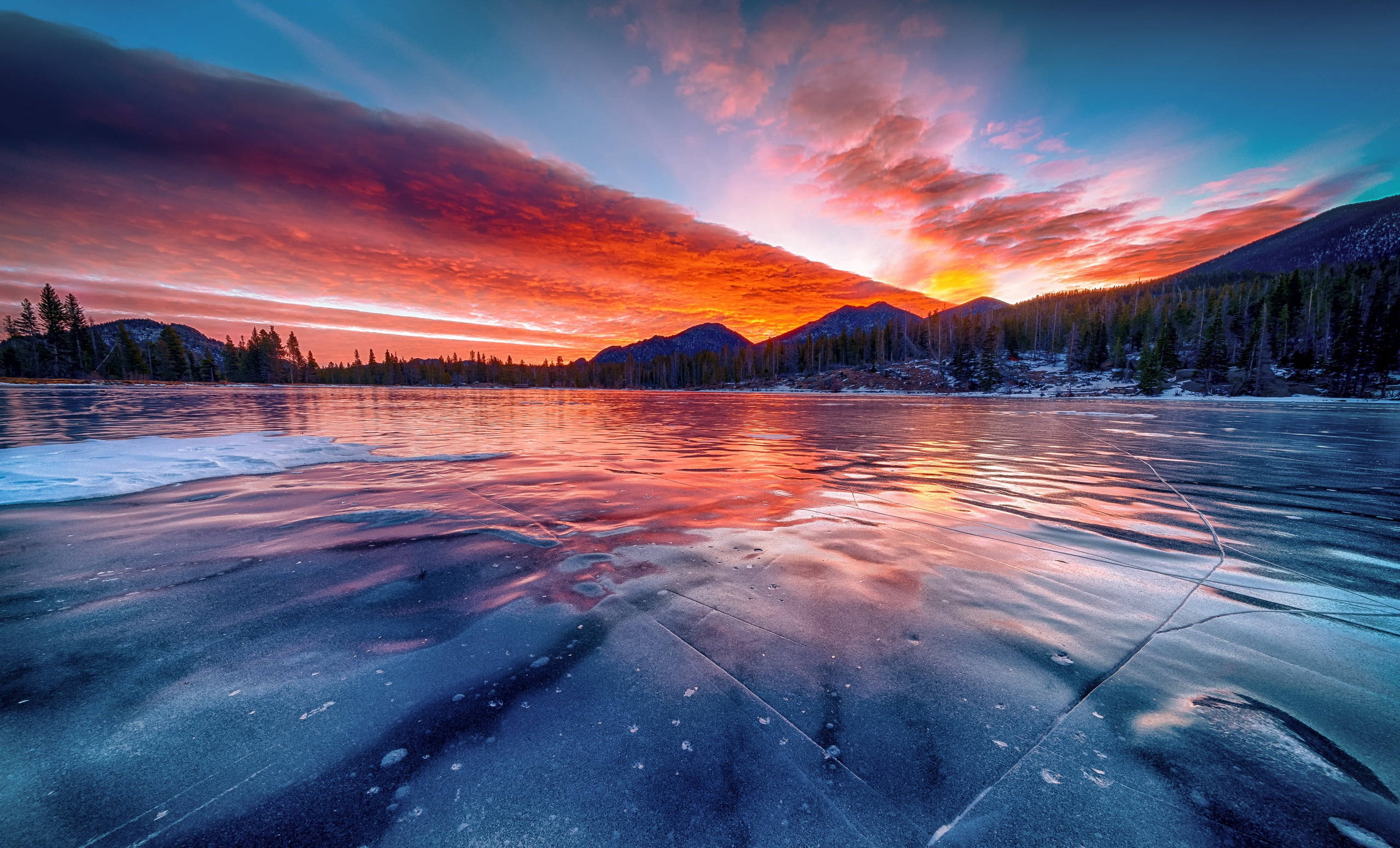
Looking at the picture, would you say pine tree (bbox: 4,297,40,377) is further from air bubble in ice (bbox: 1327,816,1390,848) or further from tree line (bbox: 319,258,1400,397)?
air bubble in ice (bbox: 1327,816,1390,848)

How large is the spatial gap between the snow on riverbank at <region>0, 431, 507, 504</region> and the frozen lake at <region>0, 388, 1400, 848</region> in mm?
400

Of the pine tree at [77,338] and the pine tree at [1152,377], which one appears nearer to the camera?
the pine tree at [1152,377]

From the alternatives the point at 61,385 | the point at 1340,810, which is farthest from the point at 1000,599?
the point at 61,385

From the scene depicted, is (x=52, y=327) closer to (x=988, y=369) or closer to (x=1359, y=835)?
(x=1359, y=835)

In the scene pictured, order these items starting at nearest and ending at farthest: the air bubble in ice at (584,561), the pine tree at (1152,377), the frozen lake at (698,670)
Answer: the frozen lake at (698,670) → the air bubble in ice at (584,561) → the pine tree at (1152,377)

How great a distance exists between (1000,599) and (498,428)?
23024mm

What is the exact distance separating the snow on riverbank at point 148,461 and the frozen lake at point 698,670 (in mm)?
400

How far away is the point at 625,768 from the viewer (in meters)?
2.63

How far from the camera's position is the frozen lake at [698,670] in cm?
233

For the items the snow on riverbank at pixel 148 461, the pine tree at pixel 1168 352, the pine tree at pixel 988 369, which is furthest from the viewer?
the pine tree at pixel 988 369

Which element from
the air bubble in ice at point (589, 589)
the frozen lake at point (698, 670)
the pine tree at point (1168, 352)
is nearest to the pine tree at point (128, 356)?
the frozen lake at point (698, 670)

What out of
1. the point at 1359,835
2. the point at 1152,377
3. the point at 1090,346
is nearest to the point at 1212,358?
the point at 1152,377

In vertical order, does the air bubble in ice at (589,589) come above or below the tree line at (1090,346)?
below

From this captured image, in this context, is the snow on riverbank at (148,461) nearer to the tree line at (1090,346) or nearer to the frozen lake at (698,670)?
the frozen lake at (698,670)
